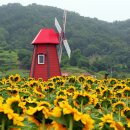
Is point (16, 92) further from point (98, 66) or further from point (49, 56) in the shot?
point (98, 66)

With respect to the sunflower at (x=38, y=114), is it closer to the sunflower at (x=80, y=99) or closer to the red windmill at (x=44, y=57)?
the sunflower at (x=80, y=99)

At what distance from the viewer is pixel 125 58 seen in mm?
97312

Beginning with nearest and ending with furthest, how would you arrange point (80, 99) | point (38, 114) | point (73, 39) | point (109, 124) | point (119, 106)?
point (109, 124)
point (38, 114)
point (80, 99)
point (119, 106)
point (73, 39)

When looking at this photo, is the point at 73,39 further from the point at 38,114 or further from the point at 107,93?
the point at 38,114

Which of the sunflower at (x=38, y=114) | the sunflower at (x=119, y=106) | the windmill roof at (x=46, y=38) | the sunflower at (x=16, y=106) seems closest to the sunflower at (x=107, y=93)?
the sunflower at (x=119, y=106)

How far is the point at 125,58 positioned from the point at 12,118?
95408mm

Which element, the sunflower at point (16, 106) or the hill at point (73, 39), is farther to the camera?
the hill at point (73, 39)

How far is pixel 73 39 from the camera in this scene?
115 metres

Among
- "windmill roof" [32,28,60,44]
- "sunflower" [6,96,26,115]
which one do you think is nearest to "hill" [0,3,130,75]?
"windmill roof" [32,28,60,44]

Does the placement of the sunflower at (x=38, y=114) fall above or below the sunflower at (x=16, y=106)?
above

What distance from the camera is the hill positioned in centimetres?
9144

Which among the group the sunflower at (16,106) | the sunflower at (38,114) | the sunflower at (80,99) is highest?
the sunflower at (38,114)

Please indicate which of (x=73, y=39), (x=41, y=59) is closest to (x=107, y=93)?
(x=41, y=59)

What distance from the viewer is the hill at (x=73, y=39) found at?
91438 millimetres
